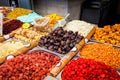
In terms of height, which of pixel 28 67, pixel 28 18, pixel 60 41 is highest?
pixel 28 18

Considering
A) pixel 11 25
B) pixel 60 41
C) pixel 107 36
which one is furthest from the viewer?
pixel 11 25

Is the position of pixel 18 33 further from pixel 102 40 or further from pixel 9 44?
pixel 102 40

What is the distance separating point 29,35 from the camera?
2117 mm

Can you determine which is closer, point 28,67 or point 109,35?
point 28,67

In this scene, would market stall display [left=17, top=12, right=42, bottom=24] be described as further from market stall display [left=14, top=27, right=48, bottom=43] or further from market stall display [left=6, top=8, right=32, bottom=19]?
market stall display [left=14, top=27, right=48, bottom=43]

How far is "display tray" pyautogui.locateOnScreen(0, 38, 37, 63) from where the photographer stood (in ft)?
5.66

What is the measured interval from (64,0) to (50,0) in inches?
13.8

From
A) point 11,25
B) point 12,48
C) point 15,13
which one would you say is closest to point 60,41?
point 12,48

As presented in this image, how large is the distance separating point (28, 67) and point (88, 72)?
0.53m

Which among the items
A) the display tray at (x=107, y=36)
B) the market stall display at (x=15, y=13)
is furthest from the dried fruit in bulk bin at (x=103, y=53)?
the market stall display at (x=15, y=13)

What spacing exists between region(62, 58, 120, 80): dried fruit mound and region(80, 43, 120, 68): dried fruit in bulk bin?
313mm

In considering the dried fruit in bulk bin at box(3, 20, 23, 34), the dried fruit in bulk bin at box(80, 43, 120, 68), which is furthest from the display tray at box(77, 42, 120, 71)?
the dried fruit in bulk bin at box(3, 20, 23, 34)

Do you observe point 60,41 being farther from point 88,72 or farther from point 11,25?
point 11,25

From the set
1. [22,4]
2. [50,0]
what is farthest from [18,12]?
[50,0]
